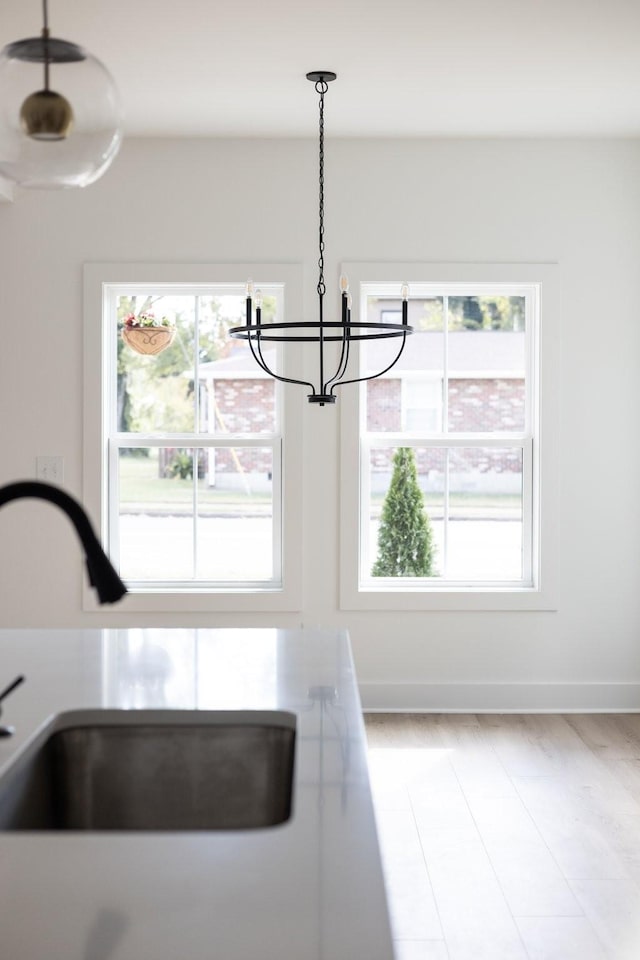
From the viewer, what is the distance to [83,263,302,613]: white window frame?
484 cm

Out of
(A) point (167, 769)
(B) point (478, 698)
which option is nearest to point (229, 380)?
(B) point (478, 698)

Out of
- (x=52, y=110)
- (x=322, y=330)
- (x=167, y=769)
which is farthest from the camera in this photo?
(x=322, y=330)

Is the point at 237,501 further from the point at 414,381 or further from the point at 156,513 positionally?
the point at 414,381

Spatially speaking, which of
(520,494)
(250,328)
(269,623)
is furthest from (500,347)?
(250,328)

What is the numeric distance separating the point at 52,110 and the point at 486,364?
3922 millimetres

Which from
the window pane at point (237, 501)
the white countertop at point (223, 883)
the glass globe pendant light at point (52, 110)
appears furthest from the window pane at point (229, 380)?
the glass globe pendant light at point (52, 110)

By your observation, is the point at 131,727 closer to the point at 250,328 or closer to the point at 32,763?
the point at 32,763

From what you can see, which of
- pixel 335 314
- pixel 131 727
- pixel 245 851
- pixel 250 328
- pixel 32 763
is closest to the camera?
pixel 245 851

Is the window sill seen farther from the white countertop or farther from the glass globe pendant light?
the glass globe pendant light

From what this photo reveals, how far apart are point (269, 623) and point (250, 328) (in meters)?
2.07

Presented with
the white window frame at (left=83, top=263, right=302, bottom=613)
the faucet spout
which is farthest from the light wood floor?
the faucet spout

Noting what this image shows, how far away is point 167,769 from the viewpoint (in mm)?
1786

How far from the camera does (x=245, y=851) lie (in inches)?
48.9

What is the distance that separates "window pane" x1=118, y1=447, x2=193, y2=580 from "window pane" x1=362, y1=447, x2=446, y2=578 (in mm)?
909
